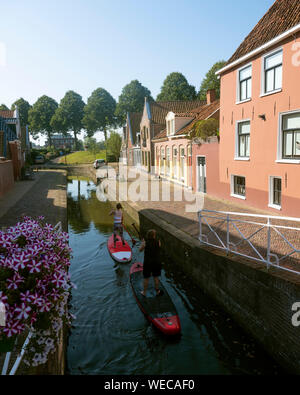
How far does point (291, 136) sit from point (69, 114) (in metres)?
78.4

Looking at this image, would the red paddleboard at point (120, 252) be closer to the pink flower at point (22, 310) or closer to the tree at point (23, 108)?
the pink flower at point (22, 310)

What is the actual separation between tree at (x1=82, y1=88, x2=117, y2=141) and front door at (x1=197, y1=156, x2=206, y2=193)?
62.6 metres

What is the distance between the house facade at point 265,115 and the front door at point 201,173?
314 centimetres

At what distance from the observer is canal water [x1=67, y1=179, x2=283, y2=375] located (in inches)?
243

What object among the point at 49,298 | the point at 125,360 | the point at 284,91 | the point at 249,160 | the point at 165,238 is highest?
the point at 284,91

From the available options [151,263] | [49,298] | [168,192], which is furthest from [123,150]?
[49,298]

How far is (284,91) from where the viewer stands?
11.5 m

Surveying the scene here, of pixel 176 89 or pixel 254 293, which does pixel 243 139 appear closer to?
pixel 254 293

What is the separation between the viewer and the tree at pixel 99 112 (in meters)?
80.4

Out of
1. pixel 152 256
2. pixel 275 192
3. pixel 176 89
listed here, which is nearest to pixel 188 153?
pixel 275 192

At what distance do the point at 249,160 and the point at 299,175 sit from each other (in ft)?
10.6

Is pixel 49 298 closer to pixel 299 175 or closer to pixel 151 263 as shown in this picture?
pixel 151 263

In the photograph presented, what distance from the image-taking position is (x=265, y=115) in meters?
12.7

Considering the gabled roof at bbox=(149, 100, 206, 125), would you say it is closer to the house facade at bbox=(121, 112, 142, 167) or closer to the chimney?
the chimney
